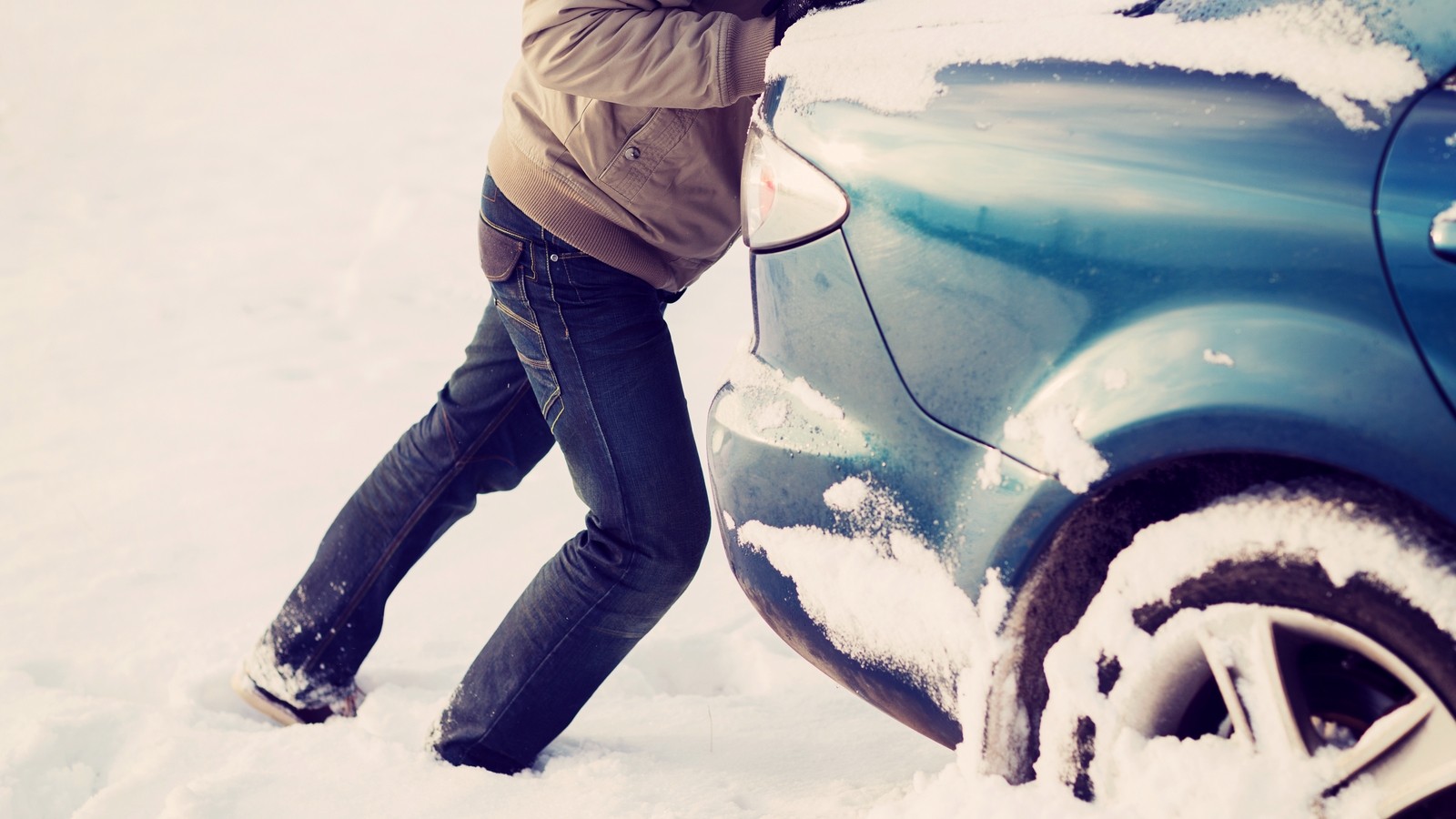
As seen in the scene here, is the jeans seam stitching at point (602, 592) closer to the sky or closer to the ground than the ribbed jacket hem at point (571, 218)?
closer to the ground

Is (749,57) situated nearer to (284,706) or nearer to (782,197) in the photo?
(782,197)

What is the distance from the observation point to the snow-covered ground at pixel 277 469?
1940 millimetres

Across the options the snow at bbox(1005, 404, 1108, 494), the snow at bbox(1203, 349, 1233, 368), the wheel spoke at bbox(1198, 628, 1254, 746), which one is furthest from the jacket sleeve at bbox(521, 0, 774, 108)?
the wheel spoke at bbox(1198, 628, 1254, 746)

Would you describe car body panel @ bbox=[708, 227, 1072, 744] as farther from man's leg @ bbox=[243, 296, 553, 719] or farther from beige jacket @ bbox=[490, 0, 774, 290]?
man's leg @ bbox=[243, 296, 553, 719]

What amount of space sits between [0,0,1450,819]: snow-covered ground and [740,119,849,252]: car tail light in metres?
0.72

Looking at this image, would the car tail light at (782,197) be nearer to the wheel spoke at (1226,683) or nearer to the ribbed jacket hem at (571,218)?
the ribbed jacket hem at (571,218)

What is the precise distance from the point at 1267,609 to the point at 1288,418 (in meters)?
0.21

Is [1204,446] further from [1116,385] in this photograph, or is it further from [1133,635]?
[1133,635]

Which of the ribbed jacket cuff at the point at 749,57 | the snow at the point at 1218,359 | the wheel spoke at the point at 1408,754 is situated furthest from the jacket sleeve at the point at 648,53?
the wheel spoke at the point at 1408,754

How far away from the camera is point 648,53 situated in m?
1.57

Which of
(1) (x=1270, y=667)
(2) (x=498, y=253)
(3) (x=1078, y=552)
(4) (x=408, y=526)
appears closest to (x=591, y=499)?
(2) (x=498, y=253)

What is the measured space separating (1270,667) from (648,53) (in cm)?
109

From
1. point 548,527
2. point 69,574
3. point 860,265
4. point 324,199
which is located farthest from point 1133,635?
point 324,199

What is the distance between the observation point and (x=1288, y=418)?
110cm
